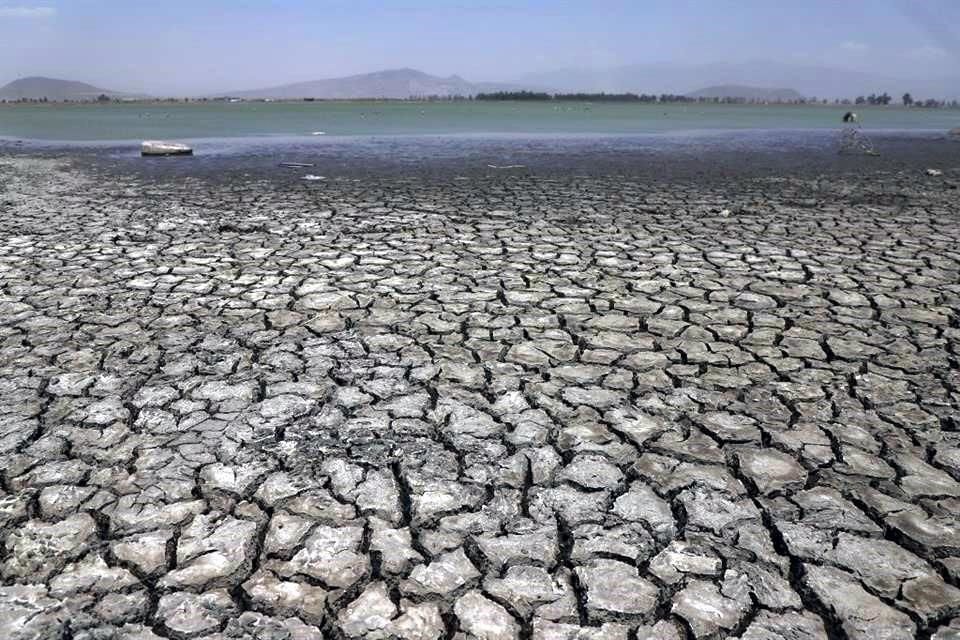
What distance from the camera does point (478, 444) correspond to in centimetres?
320

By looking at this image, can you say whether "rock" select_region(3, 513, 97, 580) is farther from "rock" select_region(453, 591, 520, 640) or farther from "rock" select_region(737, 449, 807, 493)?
"rock" select_region(737, 449, 807, 493)

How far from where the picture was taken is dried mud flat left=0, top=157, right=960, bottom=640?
224cm

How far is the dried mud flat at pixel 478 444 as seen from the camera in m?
2.24

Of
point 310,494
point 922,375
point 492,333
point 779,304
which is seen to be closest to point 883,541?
point 922,375

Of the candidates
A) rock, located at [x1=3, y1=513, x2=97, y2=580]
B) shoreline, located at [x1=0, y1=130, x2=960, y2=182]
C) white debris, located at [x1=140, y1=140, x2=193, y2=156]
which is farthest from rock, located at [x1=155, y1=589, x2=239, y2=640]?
white debris, located at [x1=140, y1=140, x2=193, y2=156]

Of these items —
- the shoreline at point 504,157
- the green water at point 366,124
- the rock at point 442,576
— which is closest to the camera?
the rock at point 442,576

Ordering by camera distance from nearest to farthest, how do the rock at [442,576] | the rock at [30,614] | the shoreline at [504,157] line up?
the rock at [30,614] → the rock at [442,576] → the shoreline at [504,157]

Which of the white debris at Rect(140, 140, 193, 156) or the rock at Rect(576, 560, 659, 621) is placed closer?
the rock at Rect(576, 560, 659, 621)

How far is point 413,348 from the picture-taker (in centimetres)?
432

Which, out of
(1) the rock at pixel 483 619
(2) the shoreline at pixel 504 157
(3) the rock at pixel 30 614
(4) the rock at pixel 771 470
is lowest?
(1) the rock at pixel 483 619

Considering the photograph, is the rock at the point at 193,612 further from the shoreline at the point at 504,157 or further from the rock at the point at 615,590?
the shoreline at the point at 504,157

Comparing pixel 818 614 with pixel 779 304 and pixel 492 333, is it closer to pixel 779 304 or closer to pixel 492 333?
pixel 492 333

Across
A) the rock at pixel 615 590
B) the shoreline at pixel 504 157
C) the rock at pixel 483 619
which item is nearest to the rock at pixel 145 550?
the rock at pixel 483 619

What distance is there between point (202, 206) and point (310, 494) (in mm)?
7597
